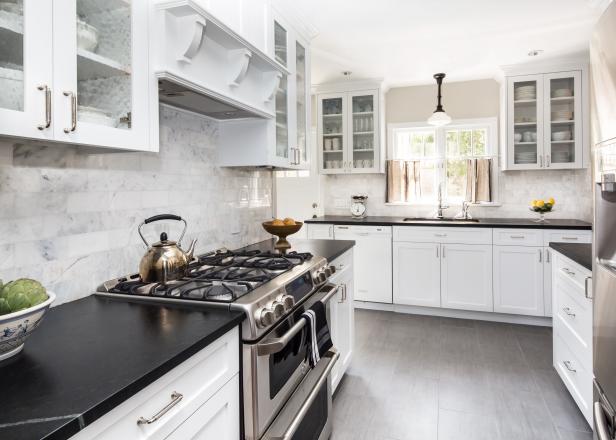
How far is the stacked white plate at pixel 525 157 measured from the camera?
412 centimetres

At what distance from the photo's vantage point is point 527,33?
10.7 feet

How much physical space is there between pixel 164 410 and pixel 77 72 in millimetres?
948

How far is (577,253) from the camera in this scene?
2156 mm

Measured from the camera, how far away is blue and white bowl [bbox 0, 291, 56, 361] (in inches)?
34.9

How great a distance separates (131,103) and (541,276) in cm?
377

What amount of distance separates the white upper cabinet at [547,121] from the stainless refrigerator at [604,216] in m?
2.85

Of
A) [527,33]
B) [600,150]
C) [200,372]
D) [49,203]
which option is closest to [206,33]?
[49,203]

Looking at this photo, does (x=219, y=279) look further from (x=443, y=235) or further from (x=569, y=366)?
(x=443, y=235)

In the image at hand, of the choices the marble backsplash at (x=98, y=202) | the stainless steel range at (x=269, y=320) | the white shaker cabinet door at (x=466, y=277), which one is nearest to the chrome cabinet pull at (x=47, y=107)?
the marble backsplash at (x=98, y=202)

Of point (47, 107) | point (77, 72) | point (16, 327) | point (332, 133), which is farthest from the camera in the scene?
point (332, 133)

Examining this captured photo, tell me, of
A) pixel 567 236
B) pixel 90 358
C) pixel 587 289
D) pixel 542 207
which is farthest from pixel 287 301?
pixel 542 207

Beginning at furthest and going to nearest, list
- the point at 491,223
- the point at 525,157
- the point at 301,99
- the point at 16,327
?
1. the point at 525,157
2. the point at 491,223
3. the point at 301,99
4. the point at 16,327

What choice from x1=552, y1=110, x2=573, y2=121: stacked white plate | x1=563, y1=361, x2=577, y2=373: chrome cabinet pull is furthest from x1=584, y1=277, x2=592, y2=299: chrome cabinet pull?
x1=552, y1=110, x2=573, y2=121: stacked white plate

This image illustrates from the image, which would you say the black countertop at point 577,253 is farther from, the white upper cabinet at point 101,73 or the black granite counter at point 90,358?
the white upper cabinet at point 101,73
